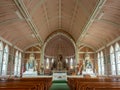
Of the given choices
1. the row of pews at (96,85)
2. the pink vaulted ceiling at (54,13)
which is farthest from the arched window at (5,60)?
the row of pews at (96,85)

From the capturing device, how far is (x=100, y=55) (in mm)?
27500

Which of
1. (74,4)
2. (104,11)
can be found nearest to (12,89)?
(104,11)

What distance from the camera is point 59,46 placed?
108ft

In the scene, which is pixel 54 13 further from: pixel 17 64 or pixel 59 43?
pixel 17 64

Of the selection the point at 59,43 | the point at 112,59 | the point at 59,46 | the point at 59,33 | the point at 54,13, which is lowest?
the point at 112,59

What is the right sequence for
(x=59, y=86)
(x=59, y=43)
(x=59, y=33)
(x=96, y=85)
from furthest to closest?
(x=59, y=43) → (x=59, y=33) → (x=59, y=86) → (x=96, y=85)

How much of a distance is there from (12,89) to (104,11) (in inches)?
519

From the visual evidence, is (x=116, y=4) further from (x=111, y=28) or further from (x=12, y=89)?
(x=12, y=89)

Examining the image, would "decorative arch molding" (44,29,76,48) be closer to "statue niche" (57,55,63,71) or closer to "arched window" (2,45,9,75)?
"statue niche" (57,55,63,71)

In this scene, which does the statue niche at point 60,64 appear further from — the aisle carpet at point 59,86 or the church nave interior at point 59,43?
the aisle carpet at point 59,86

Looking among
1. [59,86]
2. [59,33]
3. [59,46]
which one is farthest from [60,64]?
[59,86]

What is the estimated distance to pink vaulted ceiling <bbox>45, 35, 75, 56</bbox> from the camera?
32.2 m

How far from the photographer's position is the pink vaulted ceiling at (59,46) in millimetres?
32241

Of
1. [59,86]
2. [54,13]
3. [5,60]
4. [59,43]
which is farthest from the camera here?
[59,43]
